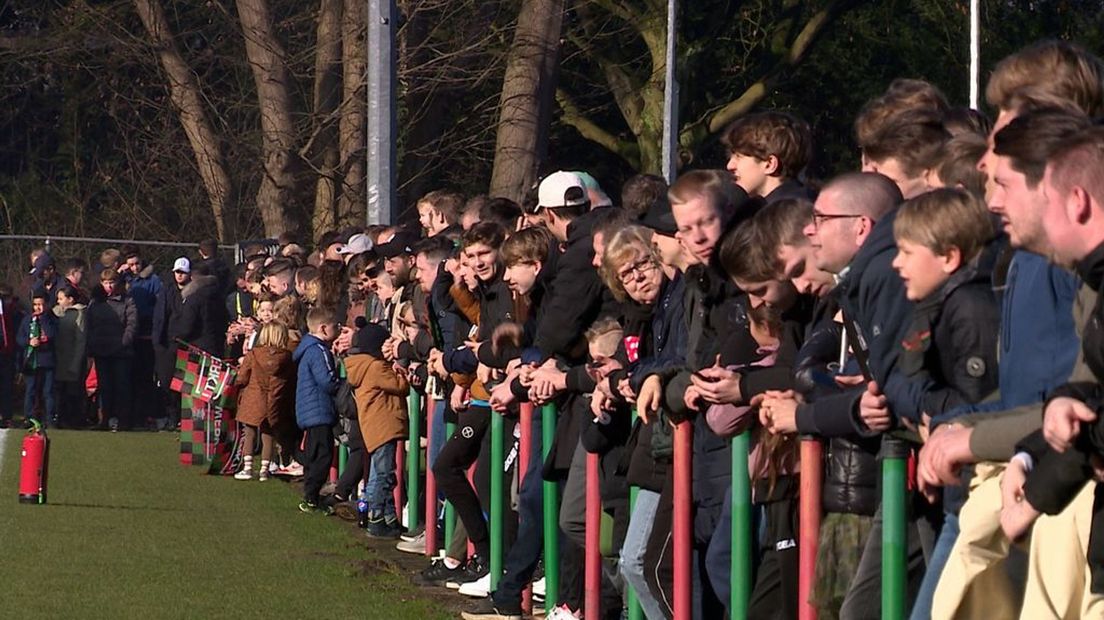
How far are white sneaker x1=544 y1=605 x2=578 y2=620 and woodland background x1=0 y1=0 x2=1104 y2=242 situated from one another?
15453 mm

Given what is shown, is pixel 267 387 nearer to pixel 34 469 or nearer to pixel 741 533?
pixel 34 469

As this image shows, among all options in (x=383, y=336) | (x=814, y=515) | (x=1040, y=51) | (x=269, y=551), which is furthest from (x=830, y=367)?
(x=383, y=336)

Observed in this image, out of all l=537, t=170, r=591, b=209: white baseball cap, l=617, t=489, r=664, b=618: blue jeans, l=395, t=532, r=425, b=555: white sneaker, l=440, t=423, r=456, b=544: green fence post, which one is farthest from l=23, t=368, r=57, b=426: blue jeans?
l=617, t=489, r=664, b=618: blue jeans

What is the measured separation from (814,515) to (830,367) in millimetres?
483

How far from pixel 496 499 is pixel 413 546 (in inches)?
103

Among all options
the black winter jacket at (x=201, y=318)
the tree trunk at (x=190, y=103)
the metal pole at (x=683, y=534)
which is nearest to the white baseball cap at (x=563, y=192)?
the metal pole at (x=683, y=534)

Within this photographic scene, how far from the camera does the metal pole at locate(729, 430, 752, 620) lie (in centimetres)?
690

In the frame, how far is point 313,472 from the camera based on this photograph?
51.3 ft

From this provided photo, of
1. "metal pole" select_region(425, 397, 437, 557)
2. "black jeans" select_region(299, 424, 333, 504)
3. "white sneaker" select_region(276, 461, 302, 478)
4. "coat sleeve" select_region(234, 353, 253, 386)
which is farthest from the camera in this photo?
"white sneaker" select_region(276, 461, 302, 478)

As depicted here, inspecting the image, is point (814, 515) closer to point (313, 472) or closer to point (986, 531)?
point (986, 531)

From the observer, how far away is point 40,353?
85.5 feet

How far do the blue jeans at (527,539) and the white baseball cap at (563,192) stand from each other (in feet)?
3.52

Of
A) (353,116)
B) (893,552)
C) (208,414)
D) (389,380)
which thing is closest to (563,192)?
(389,380)

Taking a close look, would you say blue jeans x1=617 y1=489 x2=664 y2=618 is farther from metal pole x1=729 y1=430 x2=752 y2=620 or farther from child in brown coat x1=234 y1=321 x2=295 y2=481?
child in brown coat x1=234 y1=321 x2=295 y2=481
